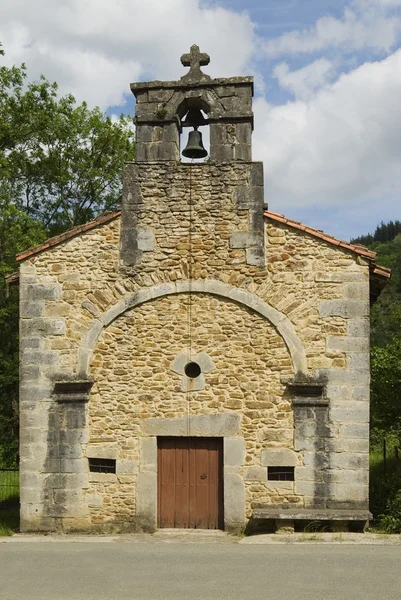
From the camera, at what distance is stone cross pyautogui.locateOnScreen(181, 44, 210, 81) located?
10.5 meters

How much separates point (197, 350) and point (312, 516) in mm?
3005

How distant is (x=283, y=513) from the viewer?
9445 millimetres

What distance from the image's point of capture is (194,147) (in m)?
10.7

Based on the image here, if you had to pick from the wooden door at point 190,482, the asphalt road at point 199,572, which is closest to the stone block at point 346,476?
the asphalt road at point 199,572

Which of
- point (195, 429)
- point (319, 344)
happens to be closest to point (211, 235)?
point (319, 344)

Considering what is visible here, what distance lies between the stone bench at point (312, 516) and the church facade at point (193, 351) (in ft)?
0.29

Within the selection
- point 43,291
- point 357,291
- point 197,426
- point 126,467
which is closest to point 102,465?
point 126,467

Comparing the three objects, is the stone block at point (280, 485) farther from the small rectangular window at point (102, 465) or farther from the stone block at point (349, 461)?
the small rectangular window at point (102, 465)

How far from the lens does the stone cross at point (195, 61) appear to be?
34.6 ft

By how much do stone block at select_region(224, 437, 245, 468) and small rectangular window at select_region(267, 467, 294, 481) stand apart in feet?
1.47

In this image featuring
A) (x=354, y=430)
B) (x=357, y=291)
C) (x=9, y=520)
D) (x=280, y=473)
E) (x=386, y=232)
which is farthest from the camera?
(x=386, y=232)

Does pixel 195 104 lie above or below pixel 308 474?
above

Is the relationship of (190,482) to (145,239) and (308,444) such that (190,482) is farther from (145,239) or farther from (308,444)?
(145,239)

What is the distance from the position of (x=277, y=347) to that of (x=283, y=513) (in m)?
2.47
